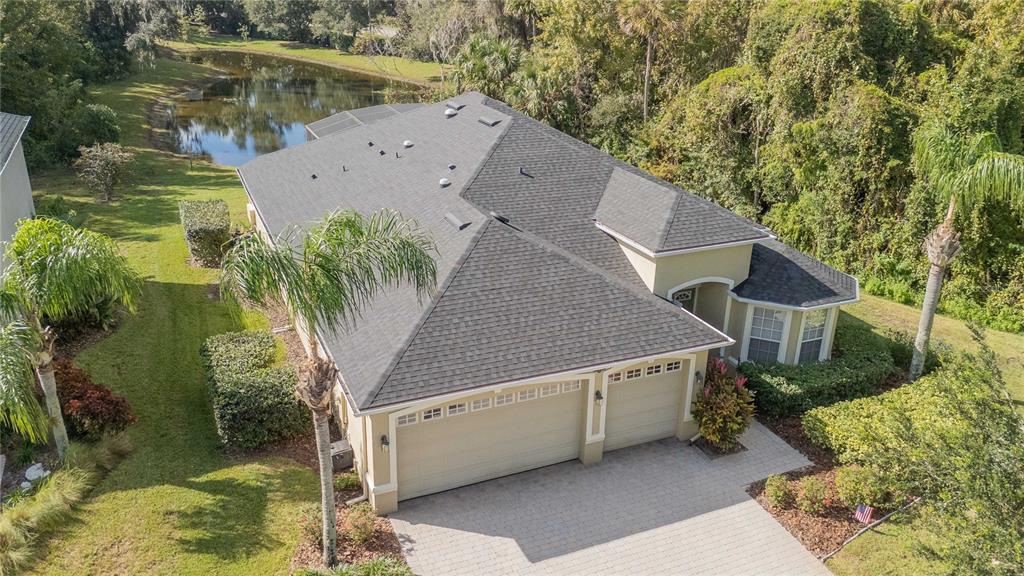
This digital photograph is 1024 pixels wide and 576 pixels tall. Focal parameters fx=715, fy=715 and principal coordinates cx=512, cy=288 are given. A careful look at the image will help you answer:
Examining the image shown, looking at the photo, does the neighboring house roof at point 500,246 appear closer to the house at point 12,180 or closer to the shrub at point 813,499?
the shrub at point 813,499

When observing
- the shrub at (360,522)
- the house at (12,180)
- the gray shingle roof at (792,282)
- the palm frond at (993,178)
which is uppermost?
the palm frond at (993,178)

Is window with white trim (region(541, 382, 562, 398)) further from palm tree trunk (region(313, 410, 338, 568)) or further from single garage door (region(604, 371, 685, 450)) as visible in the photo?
palm tree trunk (region(313, 410, 338, 568))

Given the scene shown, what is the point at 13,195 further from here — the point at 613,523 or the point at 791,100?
the point at 791,100

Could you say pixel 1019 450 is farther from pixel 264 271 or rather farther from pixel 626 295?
pixel 264 271

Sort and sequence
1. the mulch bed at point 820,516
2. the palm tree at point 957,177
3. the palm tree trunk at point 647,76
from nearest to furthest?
the mulch bed at point 820,516 → the palm tree at point 957,177 → the palm tree trunk at point 647,76

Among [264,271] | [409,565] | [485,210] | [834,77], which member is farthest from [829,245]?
[264,271]

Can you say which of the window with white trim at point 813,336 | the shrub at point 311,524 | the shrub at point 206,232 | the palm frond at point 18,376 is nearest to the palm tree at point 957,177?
the window with white trim at point 813,336
